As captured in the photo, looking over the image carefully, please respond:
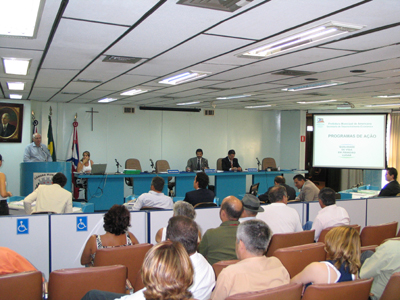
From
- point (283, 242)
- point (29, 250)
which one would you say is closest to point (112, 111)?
point (29, 250)

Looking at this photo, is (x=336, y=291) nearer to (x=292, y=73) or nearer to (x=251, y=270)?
(x=251, y=270)

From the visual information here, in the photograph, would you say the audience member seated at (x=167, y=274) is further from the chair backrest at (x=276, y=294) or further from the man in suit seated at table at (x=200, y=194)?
the man in suit seated at table at (x=200, y=194)

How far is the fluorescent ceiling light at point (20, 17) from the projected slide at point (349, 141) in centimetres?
886

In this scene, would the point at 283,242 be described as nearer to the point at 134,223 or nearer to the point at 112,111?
the point at 134,223

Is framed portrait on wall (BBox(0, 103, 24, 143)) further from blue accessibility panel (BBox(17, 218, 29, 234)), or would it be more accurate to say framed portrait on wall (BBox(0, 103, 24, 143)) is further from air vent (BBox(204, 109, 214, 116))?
blue accessibility panel (BBox(17, 218, 29, 234))

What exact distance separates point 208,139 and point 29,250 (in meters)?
9.38

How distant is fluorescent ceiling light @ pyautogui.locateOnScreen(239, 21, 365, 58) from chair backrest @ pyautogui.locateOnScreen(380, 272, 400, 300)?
193 centimetres

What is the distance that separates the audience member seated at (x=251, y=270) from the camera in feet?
6.79

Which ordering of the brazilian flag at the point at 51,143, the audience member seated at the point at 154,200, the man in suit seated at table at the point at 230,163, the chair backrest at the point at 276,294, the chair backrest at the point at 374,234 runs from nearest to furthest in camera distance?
the chair backrest at the point at 276,294
the chair backrest at the point at 374,234
the audience member seated at the point at 154,200
the brazilian flag at the point at 51,143
the man in suit seated at table at the point at 230,163

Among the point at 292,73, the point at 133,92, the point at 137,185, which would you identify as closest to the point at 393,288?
the point at 292,73

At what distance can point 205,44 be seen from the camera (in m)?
3.65

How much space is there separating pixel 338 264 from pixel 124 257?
156 centimetres

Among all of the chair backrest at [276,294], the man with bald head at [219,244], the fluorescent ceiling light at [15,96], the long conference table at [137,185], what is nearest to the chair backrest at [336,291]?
the chair backrest at [276,294]

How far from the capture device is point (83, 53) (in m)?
4.10
